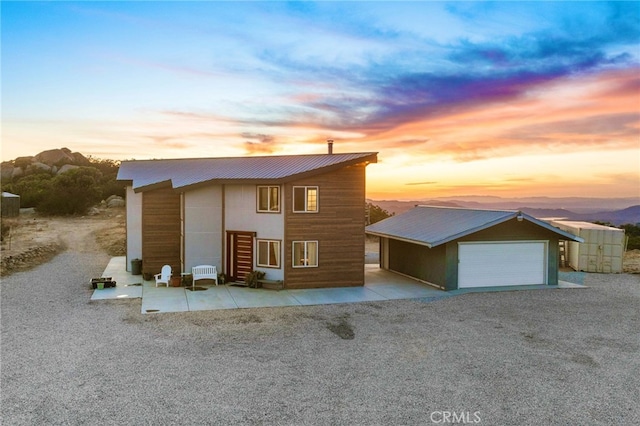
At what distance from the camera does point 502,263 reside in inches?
759

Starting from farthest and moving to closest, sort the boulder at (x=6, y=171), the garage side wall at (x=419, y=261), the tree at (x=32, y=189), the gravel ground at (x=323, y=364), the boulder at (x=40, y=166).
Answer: the boulder at (x=40, y=166) → the boulder at (x=6, y=171) → the tree at (x=32, y=189) → the garage side wall at (x=419, y=261) → the gravel ground at (x=323, y=364)

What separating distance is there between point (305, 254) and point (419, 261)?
579 centimetres

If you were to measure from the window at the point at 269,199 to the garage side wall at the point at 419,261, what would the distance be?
7.20 meters

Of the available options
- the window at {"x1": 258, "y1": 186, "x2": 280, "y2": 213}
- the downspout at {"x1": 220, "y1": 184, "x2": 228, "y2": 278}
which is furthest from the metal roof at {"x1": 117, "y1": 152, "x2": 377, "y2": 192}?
the downspout at {"x1": 220, "y1": 184, "x2": 228, "y2": 278}

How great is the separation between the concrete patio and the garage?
581 millimetres

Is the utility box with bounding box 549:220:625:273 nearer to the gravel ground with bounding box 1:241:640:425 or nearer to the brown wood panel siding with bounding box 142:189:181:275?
the gravel ground with bounding box 1:241:640:425

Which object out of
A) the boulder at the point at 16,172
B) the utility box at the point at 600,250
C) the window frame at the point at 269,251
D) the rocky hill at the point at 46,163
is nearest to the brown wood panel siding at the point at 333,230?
the window frame at the point at 269,251

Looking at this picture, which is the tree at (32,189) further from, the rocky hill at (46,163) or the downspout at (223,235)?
the downspout at (223,235)

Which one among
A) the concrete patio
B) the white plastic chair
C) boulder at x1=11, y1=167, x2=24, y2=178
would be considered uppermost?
boulder at x1=11, y1=167, x2=24, y2=178

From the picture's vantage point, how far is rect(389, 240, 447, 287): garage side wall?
18656mm

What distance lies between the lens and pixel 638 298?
56.8 ft

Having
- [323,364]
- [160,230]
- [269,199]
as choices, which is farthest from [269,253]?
[323,364]

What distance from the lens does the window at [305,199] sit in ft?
60.2

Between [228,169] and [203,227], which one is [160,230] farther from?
[228,169]
